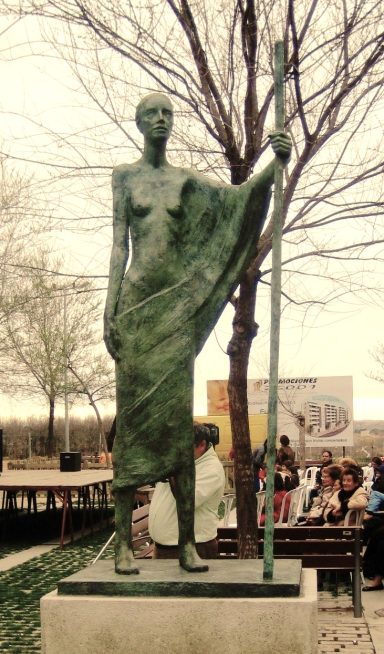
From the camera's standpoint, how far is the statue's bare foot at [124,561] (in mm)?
4793

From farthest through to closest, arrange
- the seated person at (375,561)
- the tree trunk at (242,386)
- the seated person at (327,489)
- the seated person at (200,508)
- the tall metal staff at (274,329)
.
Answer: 1. the seated person at (327,489)
2. the seated person at (375,561)
3. the tree trunk at (242,386)
4. the seated person at (200,508)
5. the tall metal staff at (274,329)

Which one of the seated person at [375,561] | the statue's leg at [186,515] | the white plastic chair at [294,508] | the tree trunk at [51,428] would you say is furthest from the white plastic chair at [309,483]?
the tree trunk at [51,428]

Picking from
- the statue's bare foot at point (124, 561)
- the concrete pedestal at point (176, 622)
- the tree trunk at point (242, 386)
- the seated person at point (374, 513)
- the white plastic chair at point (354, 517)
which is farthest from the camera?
the seated person at point (374, 513)

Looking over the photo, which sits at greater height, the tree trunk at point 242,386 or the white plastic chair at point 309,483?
the tree trunk at point 242,386

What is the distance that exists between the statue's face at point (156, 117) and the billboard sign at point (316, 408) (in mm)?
23318

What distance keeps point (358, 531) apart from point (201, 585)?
474 cm

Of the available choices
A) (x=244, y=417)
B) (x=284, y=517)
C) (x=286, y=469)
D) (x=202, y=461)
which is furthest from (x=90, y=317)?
(x=202, y=461)

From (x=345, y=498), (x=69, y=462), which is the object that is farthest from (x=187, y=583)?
(x=69, y=462)

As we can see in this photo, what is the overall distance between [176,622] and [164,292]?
1567 mm

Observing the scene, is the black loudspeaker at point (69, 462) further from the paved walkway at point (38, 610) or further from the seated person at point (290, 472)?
the paved walkway at point (38, 610)

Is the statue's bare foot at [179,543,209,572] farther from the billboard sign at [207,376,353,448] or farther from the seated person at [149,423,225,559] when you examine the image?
the billboard sign at [207,376,353,448]

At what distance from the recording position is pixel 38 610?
9172mm

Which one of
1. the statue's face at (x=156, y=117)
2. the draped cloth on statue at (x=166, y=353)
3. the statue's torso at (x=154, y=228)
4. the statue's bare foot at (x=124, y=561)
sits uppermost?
the statue's face at (x=156, y=117)

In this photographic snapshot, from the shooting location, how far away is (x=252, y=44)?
28.4 ft
